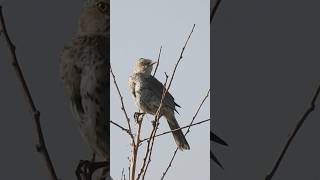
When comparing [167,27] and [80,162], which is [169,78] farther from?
[80,162]

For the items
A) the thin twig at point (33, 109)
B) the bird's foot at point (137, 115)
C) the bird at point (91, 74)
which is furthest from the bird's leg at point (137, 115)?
the thin twig at point (33, 109)

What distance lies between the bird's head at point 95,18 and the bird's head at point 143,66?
14 centimetres

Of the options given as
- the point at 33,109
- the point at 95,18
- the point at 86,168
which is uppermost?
the point at 95,18

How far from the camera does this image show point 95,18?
1.10m

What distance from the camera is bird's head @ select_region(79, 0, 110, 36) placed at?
1.09 m

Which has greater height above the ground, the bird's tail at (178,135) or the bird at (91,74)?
the bird at (91,74)

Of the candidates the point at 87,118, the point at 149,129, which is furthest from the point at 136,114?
the point at 87,118

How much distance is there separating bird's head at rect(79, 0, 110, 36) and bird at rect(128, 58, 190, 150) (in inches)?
5.7

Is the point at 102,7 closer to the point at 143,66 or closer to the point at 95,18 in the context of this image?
the point at 95,18

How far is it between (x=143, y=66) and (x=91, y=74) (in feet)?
0.46

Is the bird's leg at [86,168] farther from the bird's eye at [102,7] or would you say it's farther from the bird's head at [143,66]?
the bird's eye at [102,7]

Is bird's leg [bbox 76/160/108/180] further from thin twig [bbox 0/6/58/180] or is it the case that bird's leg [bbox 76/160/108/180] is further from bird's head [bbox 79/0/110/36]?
bird's head [bbox 79/0/110/36]

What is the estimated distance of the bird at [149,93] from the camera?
1.00 m

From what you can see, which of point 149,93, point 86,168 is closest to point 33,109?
point 86,168
